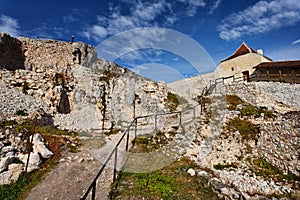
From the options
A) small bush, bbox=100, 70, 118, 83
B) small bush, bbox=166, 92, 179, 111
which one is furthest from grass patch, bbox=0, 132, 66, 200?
small bush, bbox=100, 70, 118, 83

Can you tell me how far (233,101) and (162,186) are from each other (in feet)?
34.5

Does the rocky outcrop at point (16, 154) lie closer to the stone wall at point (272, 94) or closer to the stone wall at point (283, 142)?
the stone wall at point (283, 142)

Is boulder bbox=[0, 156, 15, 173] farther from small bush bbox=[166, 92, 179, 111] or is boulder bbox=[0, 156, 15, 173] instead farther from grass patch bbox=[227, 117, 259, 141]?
grass patch bbox=[227, 117, 259, 141]

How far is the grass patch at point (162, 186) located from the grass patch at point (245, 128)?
520cm

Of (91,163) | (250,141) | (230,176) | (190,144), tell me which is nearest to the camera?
(91,163)

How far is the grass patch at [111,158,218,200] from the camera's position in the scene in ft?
15.4

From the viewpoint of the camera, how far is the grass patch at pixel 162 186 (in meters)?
4.69

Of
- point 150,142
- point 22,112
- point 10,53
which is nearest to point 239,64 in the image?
point 150,142

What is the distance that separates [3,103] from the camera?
405 inches

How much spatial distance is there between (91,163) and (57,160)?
1.25 metres

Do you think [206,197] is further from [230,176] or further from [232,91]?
[232,91]

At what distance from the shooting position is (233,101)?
13.4 meters

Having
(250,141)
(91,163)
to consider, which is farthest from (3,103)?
(250,141)

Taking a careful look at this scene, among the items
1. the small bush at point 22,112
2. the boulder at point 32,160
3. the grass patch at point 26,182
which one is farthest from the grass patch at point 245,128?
the small bush at point 22,112
